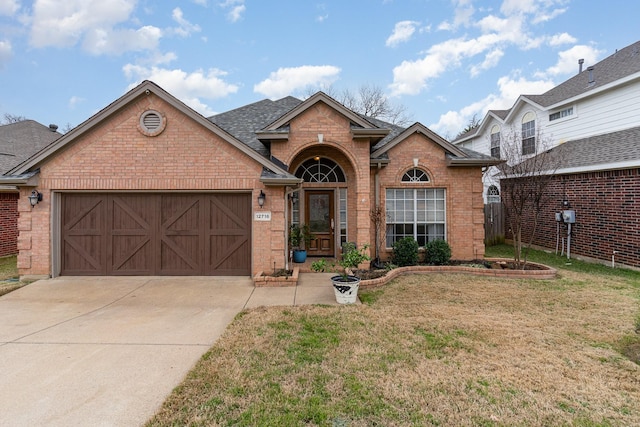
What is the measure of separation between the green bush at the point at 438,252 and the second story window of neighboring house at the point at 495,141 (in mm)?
11348

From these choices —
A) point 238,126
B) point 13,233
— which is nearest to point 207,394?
point 238,126

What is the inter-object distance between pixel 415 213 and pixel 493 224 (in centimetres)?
640

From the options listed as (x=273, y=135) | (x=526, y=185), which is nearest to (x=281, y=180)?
(x=273, y=135)

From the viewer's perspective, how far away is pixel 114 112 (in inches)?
309

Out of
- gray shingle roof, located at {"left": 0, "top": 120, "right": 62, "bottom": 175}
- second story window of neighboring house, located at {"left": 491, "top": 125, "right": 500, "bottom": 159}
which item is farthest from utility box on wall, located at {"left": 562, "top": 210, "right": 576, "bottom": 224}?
gray shingle roof, located at {"left": 0, "top": 120, "right": 62, "bottom": 175}

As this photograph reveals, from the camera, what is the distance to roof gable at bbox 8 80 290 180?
7.74m

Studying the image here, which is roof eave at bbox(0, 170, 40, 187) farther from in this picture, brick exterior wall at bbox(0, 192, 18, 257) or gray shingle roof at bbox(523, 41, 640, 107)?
gray shingle roof at bbox(523, 41, 640, 107)

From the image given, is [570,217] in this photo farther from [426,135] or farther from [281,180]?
[281,180]

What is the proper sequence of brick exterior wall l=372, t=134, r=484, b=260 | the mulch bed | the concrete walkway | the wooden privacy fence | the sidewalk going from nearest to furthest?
the concrete walkway, the sidewalk, the mulch bed, brick exterior wall l=372, t=134, r=484, b=260, the wooden privacy fence

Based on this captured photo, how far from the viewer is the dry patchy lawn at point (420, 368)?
2.86 meters

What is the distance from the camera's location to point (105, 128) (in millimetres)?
7945

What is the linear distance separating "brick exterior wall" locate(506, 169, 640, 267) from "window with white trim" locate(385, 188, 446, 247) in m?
5.10

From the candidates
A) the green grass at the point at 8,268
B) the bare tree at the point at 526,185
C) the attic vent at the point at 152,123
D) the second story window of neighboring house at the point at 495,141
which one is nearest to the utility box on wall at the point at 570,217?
the bare tree at the point at 526,185

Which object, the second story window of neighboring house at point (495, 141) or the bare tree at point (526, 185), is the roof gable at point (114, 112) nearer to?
the bare tree at point (526, 185)
